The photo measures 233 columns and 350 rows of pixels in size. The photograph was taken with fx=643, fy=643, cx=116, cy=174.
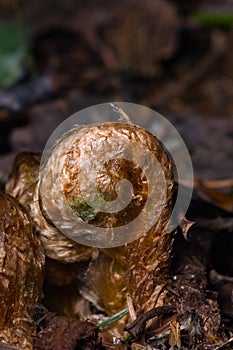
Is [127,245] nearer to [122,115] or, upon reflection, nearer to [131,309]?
[131,309]

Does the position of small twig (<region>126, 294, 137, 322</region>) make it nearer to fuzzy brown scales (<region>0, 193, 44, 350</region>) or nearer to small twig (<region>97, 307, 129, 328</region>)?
small twig (<region>97, 307, 129, 328</region>)

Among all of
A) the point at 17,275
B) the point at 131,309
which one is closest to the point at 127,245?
the point at 131,309

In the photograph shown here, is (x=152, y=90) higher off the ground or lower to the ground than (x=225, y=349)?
lower

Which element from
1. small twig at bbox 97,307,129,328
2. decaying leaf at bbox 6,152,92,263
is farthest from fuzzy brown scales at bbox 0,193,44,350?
small twig at bbox 97,307,129,328

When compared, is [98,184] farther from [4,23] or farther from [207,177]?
[4,23]

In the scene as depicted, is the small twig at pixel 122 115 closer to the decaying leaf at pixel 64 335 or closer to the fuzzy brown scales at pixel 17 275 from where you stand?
the fuzzy brown scales at pixel 17 275

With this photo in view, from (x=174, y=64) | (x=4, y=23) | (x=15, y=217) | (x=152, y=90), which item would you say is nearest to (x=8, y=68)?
(x=4, y=23)
